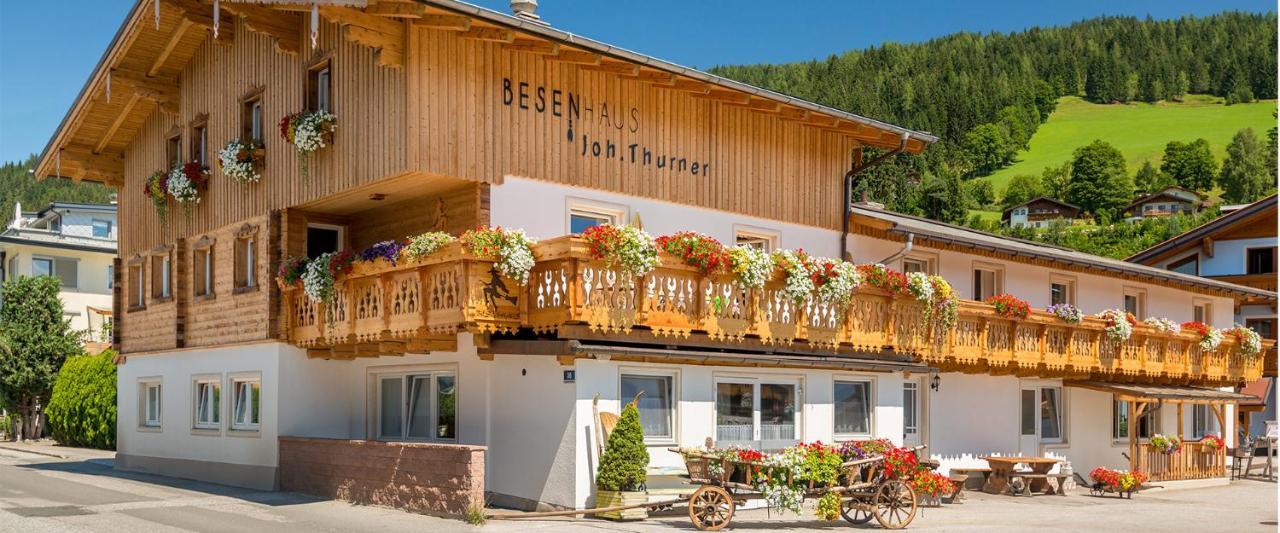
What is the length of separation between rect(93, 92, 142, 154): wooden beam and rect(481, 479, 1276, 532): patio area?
15134 mm

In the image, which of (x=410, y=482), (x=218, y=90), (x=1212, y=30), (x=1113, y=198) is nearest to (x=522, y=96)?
(x=410, y=482)

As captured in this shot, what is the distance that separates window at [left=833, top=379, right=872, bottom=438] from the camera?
74.7 ft

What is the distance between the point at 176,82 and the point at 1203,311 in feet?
96.3

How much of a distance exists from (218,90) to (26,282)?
21.4 m

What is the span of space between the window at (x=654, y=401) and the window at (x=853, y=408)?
4.18 metres

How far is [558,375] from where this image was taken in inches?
724

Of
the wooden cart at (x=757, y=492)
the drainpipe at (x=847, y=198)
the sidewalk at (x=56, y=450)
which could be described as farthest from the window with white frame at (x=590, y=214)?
the sidewalk at (x=56, y=450)

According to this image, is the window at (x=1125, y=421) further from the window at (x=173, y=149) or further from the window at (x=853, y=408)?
the window at (x=173, y=149)

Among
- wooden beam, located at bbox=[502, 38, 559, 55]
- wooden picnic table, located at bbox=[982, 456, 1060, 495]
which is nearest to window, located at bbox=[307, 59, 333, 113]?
wooden beam, located at bbox=[502, 38, 559, 55]

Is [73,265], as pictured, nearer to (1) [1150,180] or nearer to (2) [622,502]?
(2) [622,502]

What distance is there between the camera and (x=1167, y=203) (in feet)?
388

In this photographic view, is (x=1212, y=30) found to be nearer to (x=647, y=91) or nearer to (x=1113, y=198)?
(x=1113, y=198)


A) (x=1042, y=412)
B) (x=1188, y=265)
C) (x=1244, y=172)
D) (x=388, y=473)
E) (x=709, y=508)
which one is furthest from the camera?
(x=1244, y=172)

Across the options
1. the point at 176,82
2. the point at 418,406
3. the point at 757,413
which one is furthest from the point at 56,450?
the point at 757,413
